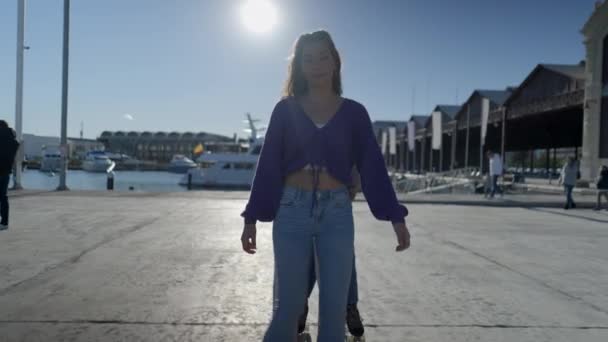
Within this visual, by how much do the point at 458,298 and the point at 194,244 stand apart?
10.9 feet

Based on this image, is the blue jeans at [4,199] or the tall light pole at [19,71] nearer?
the blue jeans at [4,199]

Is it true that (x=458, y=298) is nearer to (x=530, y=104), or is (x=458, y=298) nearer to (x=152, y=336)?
(x=152, y=336)

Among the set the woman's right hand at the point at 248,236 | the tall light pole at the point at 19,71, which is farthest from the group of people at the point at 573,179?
the tall light pole at the point at 19,71

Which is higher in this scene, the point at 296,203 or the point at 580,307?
the point at 296,203

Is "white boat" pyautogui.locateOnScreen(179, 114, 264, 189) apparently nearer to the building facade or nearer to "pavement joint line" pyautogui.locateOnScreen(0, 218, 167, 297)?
the building facade

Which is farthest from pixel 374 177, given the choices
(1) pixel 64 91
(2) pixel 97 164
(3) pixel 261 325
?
(2) pixel 97 164

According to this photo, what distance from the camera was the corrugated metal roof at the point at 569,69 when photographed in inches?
1359

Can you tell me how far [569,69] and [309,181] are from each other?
41305 mm

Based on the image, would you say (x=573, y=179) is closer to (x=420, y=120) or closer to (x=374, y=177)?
(x=374, y=177)

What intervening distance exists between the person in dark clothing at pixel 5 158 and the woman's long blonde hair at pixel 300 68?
5.67 metres

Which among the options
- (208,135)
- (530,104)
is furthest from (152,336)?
(208,135)

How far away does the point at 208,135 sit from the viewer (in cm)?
13225

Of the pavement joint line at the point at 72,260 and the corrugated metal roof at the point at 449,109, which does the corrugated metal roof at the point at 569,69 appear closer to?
the corrugated metal roof at the point at 449,109

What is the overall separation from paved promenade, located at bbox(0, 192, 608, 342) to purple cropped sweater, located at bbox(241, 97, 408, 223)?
3.58ft
